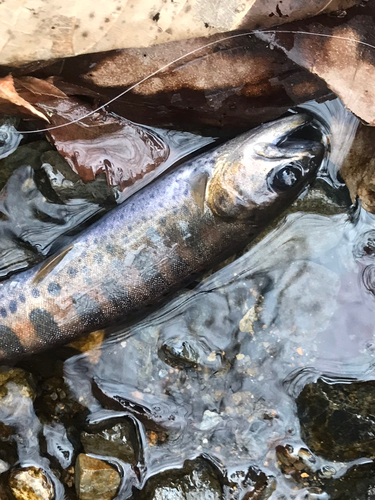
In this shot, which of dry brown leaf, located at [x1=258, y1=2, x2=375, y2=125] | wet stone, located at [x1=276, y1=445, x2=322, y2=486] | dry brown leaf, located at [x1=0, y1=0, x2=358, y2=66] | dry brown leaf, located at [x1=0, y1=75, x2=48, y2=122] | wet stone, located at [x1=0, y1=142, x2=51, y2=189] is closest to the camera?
dry brown leaf, located at [x1=0, y1=0, x2=358, y2=66]

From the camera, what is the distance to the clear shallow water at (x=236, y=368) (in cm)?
339

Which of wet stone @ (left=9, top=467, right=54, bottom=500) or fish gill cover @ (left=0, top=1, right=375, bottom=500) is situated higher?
fish gill cover @ (left=0, top=1, right=375, bottom=500)

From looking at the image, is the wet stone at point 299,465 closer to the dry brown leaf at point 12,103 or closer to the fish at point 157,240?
the fish at point 157,240

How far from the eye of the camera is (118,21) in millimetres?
2816

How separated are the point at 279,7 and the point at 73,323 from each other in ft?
9.14

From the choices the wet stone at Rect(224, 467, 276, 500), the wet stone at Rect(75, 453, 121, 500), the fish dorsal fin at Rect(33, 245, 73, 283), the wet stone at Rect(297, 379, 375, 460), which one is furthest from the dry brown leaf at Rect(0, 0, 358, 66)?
the wet stone at Rect(224, 467, 276, 500)

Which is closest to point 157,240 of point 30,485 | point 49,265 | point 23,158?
point 49,265

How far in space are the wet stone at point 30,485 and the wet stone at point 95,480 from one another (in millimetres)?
260

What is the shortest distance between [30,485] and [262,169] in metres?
3.17

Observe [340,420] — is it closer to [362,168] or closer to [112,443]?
[112,443]

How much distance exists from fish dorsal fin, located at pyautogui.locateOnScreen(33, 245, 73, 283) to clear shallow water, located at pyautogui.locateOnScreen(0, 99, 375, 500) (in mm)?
783

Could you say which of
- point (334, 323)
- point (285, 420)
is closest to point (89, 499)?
point (285, 420)

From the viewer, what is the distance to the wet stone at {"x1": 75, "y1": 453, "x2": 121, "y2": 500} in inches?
128

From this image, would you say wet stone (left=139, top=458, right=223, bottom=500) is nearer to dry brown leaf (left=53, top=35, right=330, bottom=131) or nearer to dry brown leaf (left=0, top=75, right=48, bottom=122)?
dry brown leaf (left=53, top=35, right=330, bottom=131)
